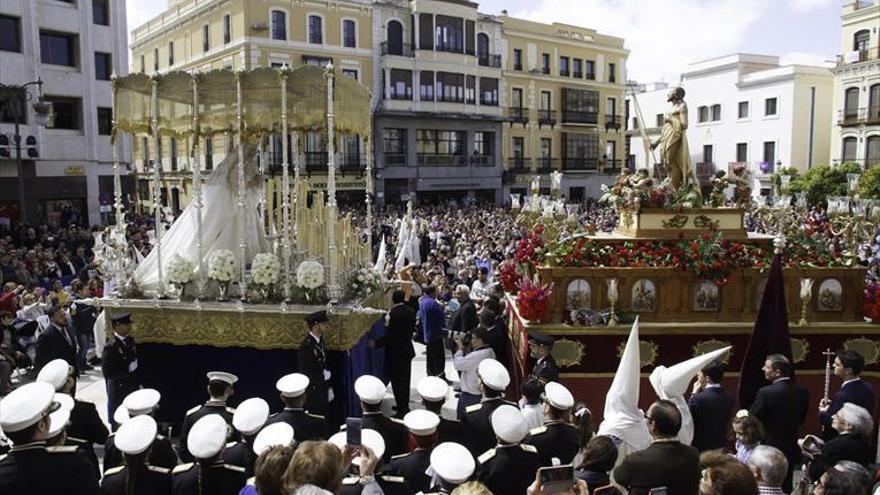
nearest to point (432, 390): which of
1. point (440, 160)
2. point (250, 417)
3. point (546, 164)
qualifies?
point (250, 417)

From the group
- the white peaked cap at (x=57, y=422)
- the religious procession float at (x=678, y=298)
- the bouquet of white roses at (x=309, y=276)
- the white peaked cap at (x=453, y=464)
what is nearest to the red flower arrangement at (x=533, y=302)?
the religious procession float at (x=678, y=298)

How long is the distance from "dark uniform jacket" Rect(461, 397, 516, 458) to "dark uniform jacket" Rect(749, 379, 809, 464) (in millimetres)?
2470

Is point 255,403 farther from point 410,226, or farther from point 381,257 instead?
point 410,226

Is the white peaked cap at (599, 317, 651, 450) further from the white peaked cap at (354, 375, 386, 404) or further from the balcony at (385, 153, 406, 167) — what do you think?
the balcony at (385, 153, 406, 167)

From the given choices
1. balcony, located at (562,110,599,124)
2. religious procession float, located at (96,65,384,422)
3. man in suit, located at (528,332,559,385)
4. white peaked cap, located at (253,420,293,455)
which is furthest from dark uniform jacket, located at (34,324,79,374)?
balcony, located at (562,110,599,124)

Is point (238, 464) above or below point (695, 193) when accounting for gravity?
below

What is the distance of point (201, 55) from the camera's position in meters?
39.9

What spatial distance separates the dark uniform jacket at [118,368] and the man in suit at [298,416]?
3.40 meters

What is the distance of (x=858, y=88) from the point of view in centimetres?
4212

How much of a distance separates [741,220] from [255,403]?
7.57m

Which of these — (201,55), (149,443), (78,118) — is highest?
(201,55)

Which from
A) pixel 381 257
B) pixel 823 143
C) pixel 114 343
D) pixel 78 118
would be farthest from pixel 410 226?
pixel 823 143

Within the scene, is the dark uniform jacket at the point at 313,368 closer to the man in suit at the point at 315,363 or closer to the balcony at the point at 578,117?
the man in suit at the point at 315,363

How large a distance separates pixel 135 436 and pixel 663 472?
3.81 metres
